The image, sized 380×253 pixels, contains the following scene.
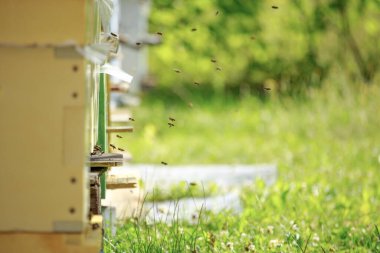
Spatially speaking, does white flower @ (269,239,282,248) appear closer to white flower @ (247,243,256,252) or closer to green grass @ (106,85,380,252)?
green grass @ (106,85,380,252)

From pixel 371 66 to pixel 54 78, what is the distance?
11.9 meters

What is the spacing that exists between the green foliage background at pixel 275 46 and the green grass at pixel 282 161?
1.03 m

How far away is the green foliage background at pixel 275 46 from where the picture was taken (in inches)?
550

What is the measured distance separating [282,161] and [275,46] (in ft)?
24.5

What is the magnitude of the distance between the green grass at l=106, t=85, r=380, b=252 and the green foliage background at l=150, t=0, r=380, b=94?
103 cm

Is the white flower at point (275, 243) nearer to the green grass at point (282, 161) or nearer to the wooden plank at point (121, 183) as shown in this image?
the green grass at point (282, 161)

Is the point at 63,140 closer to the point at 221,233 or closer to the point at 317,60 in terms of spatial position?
the point at 221,233

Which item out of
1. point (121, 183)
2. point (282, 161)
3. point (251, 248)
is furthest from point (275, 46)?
point (251, 248)

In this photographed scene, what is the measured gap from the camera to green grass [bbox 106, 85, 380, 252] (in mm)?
5082

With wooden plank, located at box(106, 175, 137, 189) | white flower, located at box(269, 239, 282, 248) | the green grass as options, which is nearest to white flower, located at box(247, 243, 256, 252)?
the green grass

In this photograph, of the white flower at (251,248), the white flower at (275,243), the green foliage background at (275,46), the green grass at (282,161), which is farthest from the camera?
the green foliage background at (275,46)

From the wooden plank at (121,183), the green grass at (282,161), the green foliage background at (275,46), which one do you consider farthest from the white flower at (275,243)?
the green foliage background at (275,46)

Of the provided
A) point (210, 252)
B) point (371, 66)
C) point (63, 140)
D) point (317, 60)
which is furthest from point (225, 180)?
point (317, 60)

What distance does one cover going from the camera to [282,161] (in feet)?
31.3
